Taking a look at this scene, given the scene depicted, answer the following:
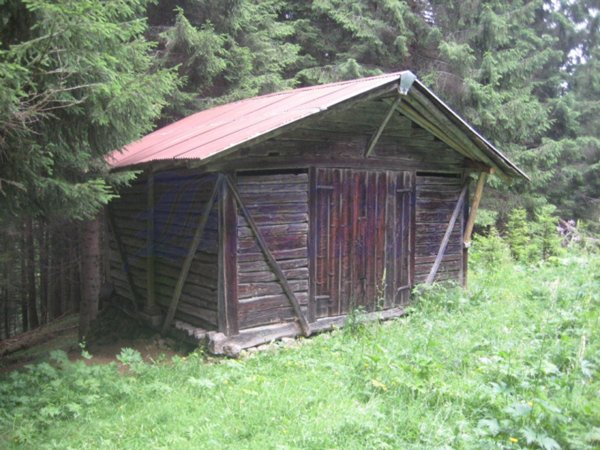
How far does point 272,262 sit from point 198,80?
674 cm

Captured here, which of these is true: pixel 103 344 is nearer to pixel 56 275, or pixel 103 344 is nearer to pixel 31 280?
pixel 56 275

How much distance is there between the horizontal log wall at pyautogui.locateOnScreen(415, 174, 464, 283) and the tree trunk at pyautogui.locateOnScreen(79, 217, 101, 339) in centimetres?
559

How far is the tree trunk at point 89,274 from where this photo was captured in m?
8.66

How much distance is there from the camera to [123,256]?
911cm

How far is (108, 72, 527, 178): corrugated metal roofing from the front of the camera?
596 cm

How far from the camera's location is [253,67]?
13.2m

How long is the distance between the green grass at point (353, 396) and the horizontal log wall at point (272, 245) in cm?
72

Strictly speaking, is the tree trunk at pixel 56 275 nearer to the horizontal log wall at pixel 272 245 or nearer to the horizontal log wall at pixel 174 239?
the horizontal log wall at pixel 174 239

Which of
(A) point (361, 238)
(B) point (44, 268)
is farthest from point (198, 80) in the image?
(A) point (361, 238)

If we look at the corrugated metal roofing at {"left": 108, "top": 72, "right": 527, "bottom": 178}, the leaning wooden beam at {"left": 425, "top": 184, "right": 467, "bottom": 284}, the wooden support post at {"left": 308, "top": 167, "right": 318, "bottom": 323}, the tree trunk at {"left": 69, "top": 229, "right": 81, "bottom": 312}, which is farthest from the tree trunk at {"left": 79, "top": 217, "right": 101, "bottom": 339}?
the leaning wooden beam at {"left": 425, "top": 184, "right": 467, "bottom": 284}

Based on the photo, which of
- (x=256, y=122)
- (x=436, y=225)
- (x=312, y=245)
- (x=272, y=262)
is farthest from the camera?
(x=436, y=225)

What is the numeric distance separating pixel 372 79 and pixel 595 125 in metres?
18.8

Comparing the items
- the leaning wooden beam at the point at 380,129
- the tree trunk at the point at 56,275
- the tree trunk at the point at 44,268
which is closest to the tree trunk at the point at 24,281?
the tree trunk at the point at 44,268

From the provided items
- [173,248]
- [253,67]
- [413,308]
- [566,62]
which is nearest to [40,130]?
[173,248]
